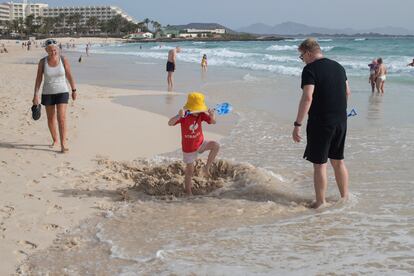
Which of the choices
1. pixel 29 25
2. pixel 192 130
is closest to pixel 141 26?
pixel 29 25

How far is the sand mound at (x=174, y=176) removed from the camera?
210 inches

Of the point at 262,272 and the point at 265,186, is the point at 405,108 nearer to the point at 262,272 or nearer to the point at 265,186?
the point at 265,186

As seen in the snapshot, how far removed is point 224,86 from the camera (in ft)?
57.5

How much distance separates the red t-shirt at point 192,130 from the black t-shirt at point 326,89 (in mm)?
1121

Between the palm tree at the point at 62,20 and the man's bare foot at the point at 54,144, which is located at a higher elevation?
the palm tree at the point at 62,20

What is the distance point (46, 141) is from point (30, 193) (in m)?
2.37

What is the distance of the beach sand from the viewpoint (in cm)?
419

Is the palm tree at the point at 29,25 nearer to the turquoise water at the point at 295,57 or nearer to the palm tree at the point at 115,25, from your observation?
the palm tree at the point at 115,25

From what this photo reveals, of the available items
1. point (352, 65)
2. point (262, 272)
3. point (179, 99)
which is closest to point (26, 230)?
point (262, 272)

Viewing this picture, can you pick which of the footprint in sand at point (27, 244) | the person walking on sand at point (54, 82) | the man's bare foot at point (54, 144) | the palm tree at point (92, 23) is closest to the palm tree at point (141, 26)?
the palm tree at point (92, 23)

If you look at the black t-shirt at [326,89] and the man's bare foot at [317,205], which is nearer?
the black t-shirt at [326,89]

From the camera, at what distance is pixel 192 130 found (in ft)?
16.6

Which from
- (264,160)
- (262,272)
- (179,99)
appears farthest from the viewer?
(179,99)

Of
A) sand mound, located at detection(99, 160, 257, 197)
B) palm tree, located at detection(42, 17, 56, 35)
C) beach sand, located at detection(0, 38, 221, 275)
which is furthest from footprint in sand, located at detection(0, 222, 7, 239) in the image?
palm tree, located at detection(42, 17, 56, 35)
